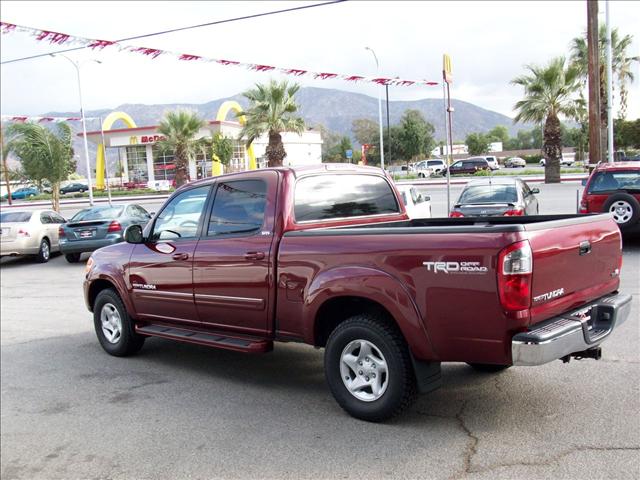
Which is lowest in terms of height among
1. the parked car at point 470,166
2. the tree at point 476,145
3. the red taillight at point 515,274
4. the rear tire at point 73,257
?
the rear tire at point 73,257

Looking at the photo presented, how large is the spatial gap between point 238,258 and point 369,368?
1528mm

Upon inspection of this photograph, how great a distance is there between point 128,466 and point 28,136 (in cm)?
2711

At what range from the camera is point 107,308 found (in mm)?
7117

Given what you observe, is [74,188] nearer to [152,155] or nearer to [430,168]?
[152,155]

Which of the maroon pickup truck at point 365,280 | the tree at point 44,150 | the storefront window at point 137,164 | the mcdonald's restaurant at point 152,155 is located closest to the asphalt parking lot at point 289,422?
the maroon pickup truck at point 365,280

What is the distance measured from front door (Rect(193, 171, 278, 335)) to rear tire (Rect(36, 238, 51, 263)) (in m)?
13.2

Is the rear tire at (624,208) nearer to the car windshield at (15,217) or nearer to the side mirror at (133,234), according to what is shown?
the side mirror at (133,234)

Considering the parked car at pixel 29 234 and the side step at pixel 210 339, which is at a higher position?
the parked car at pixel 29 234

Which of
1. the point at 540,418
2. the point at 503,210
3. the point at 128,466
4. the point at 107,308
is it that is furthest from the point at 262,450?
the point at 503,210

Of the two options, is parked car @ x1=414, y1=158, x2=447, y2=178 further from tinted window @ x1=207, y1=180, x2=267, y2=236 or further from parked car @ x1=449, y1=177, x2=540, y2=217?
tinted window @ x1=207, y1=180, x2=267, y2=236

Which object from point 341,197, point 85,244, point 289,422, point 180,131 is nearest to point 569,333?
point 289,422

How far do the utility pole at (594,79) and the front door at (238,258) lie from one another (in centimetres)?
1696

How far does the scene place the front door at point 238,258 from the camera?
17.2 ft

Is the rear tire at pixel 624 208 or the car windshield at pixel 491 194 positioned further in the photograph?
the car windshield at pixel 491 194
